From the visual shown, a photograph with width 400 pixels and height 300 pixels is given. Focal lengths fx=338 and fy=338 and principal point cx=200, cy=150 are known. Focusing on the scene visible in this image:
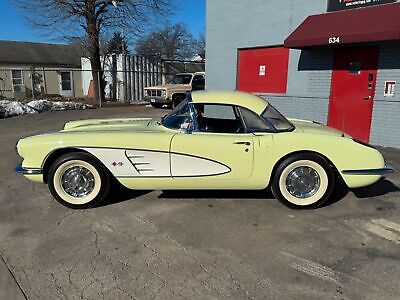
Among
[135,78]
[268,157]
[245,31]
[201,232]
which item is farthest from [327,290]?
[135,78]

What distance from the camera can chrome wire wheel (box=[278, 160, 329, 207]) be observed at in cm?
411

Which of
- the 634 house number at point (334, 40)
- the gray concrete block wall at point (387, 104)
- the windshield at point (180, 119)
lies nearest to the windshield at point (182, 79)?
the 634 house number at point (334, 40)

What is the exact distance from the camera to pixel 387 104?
7469 millimetres

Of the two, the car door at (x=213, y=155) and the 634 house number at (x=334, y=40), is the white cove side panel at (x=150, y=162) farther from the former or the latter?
the 634 house number at (x=334, y=40)

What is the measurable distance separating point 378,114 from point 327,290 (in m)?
6.18

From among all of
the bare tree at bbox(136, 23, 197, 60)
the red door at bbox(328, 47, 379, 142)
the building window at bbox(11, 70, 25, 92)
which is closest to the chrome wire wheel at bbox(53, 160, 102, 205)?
the red door at bbox(328, 47, 379, 142)

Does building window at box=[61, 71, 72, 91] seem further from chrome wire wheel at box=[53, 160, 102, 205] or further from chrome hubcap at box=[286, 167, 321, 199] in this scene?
chrome hubcap at box=[286, 167, 321, 199]

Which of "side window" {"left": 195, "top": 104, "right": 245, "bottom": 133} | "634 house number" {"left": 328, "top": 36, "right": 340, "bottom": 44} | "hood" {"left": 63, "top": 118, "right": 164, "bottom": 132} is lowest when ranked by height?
"hood" {"left": 63, "top": 118, "right": 164, "bottom": 132}

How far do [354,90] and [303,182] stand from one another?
482 cm

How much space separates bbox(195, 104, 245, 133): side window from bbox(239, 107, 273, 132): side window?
3.1 inches

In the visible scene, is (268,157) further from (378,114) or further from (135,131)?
(378,114)

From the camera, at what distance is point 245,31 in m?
9.74

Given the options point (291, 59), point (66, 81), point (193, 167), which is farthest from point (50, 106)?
point (193, 167)

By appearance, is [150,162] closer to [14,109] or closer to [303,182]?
[303,182]
